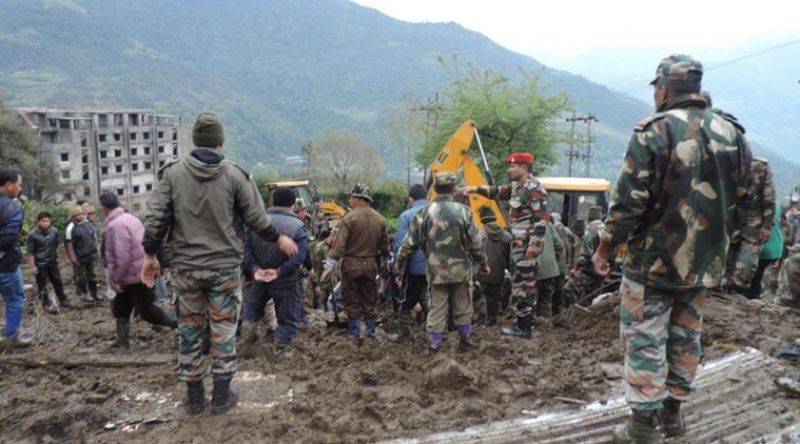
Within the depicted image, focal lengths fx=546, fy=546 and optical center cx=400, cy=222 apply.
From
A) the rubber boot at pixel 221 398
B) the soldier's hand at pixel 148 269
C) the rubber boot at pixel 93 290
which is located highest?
the soldier's hand at pixel 148 269

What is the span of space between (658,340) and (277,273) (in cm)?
337

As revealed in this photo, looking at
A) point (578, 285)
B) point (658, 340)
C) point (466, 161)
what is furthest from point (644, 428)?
point (466, 161)

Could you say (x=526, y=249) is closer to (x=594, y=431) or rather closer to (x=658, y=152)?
(x=594, y=431)

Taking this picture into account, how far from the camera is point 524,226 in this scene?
224 inches

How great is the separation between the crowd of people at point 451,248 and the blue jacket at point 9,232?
2 centimetres

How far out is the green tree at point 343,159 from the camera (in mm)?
62406

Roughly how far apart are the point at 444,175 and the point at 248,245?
1.98 meters

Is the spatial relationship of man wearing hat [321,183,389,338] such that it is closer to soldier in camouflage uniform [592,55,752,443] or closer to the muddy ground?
the muddy ground

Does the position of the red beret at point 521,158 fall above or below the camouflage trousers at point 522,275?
above

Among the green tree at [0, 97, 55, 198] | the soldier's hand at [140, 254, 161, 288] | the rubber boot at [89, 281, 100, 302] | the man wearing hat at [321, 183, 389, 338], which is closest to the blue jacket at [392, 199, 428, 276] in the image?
the man wearing hat at [321, 183, 389, 338]

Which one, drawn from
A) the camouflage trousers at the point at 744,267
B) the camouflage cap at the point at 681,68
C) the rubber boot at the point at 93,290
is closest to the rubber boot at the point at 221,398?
the camouflage cap at the point at 681,68

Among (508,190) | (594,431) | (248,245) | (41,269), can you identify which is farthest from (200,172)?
(41,269)

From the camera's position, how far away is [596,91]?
170 m

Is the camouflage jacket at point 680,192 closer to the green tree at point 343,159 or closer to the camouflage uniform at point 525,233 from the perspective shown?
the camouflage uniform at point 525,233
